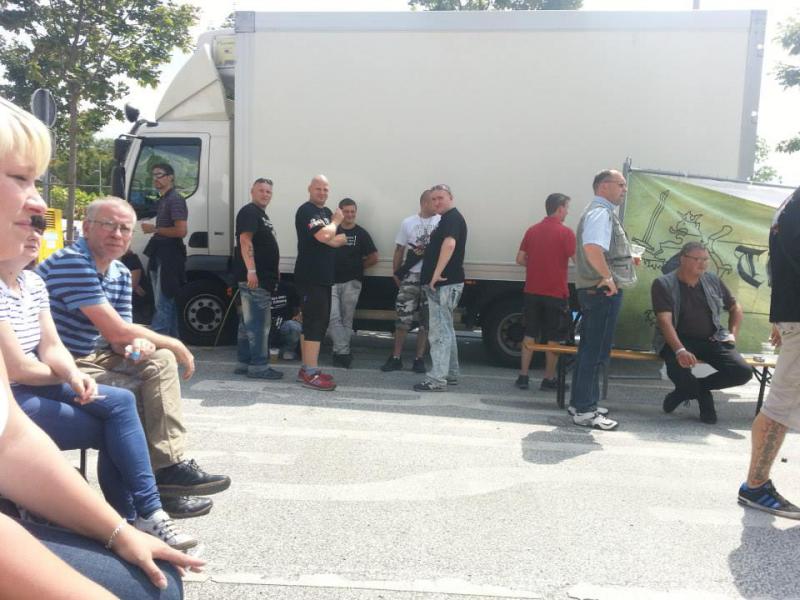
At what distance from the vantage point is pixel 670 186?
671 centimetres

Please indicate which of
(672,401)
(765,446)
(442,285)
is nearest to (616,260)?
(672,401)

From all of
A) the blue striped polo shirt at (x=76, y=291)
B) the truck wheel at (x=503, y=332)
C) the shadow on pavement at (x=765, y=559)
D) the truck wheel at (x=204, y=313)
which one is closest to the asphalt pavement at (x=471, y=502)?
the shadow on pavement at (x=765, y=559)

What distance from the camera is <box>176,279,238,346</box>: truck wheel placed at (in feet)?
26.6

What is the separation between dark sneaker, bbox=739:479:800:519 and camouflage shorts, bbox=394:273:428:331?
12.8 feet

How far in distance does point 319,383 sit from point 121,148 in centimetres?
393

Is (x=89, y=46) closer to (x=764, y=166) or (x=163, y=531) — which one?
(x=163, y=531)

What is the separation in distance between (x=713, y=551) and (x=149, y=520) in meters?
2.50

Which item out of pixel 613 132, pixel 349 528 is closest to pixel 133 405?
pixel 349 528

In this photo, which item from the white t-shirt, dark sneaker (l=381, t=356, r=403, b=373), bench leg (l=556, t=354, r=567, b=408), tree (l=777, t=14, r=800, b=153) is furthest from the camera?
tree (l=777, t=14, r=800, b=153)

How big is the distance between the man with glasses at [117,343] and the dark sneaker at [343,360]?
3921mm

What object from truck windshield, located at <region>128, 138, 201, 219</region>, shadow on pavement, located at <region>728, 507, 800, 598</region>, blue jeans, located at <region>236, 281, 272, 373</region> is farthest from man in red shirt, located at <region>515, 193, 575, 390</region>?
truck windshield, located at <region>128, 138, 201, 219</region>

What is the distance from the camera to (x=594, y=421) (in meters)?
5.46

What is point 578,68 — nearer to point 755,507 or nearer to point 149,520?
point 755,507

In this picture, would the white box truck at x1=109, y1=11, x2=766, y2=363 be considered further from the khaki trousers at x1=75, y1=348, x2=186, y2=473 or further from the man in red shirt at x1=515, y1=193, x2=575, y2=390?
the khaki trousers at x1=75, y1=348, x2=186, y2=473
